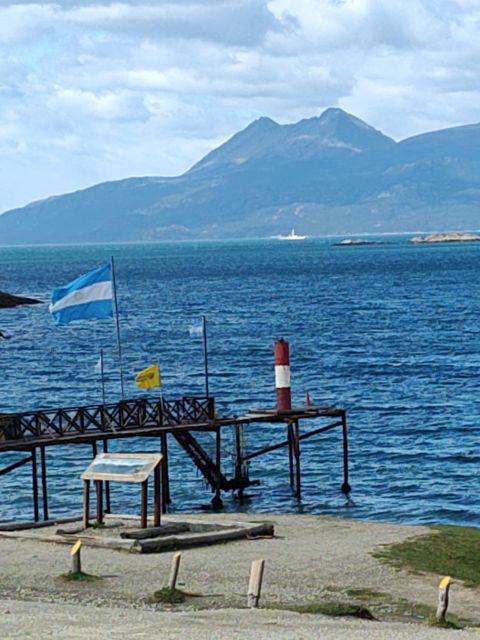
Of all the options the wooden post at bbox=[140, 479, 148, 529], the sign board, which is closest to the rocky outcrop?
the sign board

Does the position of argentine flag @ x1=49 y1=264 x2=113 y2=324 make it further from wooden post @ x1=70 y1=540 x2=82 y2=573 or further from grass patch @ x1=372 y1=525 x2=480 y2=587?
wooden post @ x1=70 y1=540 x2=82 y2=573

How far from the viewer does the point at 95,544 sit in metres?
34.1

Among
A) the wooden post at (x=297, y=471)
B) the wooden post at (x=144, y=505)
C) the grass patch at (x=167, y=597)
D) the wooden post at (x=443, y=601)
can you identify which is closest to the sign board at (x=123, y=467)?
the wooden post at (x=144, y=505)

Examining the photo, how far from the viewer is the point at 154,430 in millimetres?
46688

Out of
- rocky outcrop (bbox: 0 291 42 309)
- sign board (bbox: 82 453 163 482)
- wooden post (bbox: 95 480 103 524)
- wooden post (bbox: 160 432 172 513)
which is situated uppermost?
rocky outcrop (bbox: 0 291 42 309)

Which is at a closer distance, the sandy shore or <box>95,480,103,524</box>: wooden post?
the sandy shore

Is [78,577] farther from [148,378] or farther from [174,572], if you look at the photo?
[148,378]


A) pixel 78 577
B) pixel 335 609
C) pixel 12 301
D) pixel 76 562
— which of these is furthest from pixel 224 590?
pixel 12 301

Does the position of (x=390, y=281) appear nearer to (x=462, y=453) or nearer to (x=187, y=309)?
(x=187, y=309)

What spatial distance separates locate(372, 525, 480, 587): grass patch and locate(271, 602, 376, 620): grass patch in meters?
4.52

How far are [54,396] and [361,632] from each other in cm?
4937

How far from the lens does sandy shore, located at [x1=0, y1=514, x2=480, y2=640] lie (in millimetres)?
24406

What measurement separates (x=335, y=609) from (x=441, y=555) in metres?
7.59

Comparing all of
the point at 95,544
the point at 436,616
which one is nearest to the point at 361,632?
the point at 436,616
